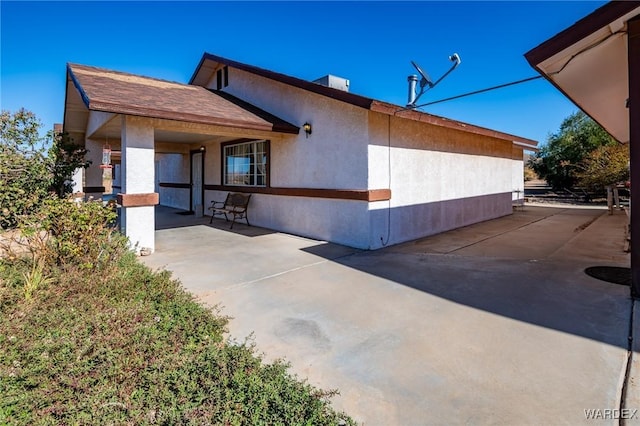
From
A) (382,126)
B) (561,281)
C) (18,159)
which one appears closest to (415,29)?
(382,126)

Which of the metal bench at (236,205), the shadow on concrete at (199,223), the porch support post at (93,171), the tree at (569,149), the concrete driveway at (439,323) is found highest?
the tree at (569,149)

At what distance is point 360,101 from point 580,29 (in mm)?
3237

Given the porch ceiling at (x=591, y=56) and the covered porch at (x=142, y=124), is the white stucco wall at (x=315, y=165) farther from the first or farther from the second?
the porch ceiling at (x=591, y=56)

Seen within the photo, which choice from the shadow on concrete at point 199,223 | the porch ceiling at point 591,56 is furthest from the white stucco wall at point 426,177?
the shadow on concrete at point 199,223

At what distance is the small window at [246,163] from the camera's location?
981 cm

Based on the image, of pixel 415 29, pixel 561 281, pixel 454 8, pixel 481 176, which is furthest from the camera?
pixel 415 29

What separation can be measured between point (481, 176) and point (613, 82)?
5144 mm

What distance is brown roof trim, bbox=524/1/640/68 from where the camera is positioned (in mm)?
3689

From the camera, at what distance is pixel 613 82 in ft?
20.7

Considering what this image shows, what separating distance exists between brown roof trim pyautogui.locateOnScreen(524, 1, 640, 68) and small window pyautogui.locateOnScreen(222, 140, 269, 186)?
21.9 ft

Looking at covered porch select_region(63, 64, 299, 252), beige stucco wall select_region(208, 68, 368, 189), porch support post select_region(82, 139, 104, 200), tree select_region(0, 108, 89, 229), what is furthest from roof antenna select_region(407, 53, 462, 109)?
porch support post select_region(82, 139, 104, 200)

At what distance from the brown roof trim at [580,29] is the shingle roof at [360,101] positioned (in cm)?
245

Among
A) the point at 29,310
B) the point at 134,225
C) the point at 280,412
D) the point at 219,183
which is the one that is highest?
the point at 219,183

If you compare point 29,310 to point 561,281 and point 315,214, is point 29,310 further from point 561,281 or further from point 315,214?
point 561,281
